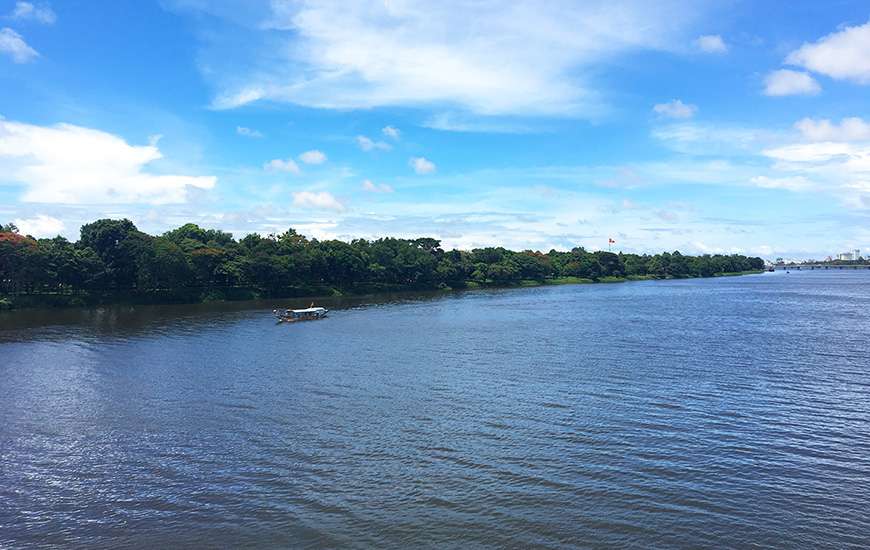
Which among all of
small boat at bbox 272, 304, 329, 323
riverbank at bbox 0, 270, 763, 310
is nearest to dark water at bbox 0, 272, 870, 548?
small boat at bbox 272, 304, 329, 323

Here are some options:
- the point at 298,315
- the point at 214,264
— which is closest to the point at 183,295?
the point at 214,264

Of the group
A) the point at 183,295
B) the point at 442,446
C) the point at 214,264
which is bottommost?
the point at 442,446

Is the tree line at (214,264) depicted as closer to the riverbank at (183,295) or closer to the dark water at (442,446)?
the riverbank at (183,295)

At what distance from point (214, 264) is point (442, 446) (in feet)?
300

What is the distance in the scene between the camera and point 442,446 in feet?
69.3

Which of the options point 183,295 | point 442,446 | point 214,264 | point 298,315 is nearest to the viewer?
point 442,446

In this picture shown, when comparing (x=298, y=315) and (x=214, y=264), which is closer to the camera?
(x=298, y=315)

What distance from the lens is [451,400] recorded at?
91.5 ft

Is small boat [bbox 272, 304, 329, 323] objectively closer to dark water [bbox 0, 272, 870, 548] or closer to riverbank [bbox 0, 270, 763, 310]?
dark water [bbox 0, 272, 870, 548]

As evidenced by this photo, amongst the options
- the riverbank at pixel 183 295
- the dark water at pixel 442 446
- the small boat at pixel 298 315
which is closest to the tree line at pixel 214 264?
the riverbank at pixel 183 295

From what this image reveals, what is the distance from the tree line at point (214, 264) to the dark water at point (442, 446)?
4572cm

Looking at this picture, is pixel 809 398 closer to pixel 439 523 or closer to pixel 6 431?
pixel 439 523

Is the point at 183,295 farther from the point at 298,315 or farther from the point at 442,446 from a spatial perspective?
the point at 442,446

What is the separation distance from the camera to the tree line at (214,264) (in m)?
82.4
